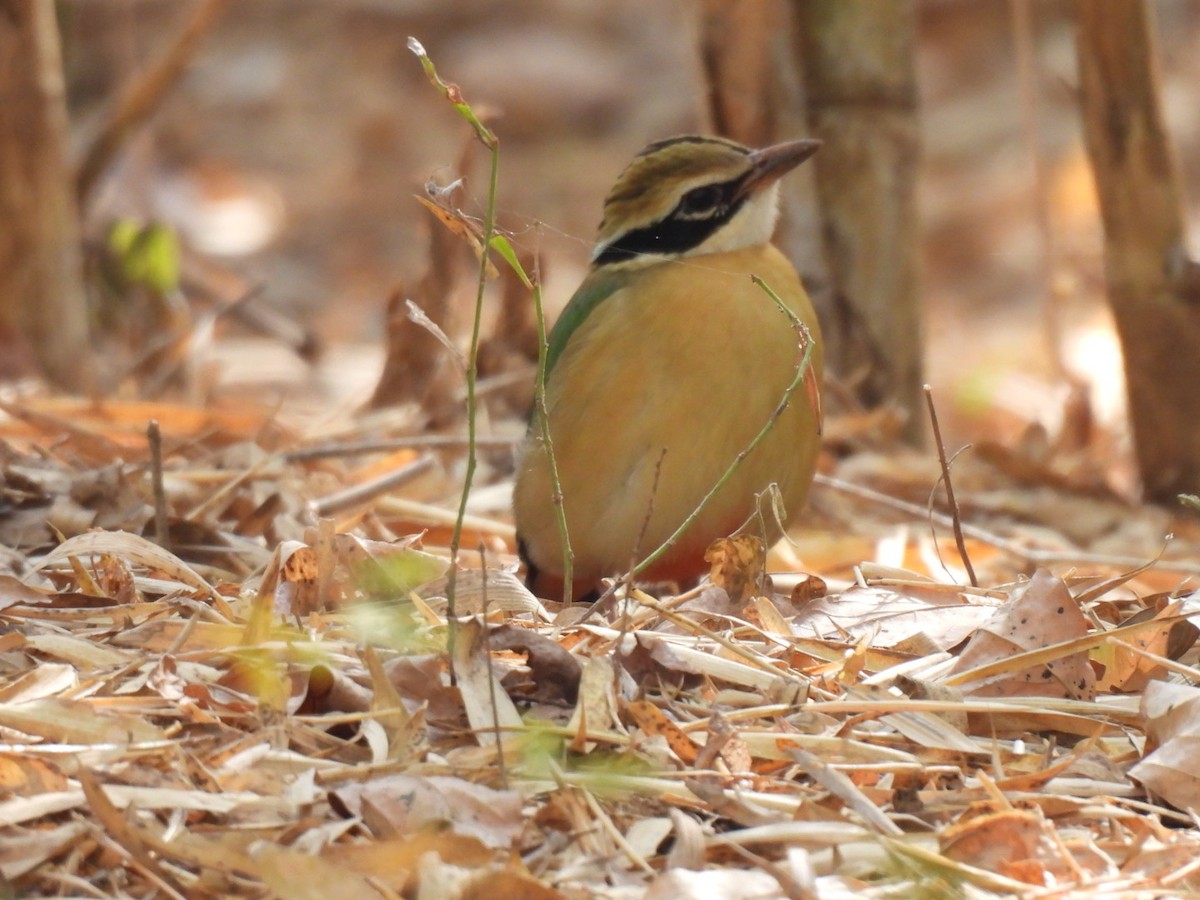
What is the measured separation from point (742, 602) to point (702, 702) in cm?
70

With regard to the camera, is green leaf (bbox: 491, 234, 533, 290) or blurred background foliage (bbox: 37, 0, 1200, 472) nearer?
green leaf (bbox: 491, 234, 533, 290)

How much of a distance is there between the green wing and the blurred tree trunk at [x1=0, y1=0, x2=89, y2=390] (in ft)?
9.82

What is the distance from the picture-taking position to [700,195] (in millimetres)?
4570

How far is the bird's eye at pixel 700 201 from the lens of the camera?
4.56 metres

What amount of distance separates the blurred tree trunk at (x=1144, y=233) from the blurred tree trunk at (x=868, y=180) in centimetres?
74

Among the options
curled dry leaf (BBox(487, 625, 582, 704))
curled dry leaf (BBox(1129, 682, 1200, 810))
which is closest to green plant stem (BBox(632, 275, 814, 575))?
curled dry leaf (BBox(487, 625, 582, 704))

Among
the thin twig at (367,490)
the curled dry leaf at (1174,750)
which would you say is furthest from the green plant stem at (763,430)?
the thin twig at (367,490)

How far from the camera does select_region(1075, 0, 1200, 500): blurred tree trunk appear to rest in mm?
5656

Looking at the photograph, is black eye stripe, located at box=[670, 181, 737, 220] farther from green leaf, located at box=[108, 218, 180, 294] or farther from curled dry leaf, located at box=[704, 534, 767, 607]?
green leaf, located at box=[108, 218, 180, 294]

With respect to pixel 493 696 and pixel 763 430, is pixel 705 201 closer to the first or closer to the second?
pixel 763 430

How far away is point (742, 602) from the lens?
12.0ft

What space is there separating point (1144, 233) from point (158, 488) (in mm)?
3648


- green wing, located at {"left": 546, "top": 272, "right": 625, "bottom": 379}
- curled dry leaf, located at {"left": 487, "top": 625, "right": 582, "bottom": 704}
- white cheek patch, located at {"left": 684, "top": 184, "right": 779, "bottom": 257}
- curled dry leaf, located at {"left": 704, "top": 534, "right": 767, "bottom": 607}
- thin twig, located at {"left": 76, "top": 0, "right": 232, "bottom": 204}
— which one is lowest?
curled dry leaf, located at {"left": 704, "top": 534, "right": 767, "bottom": 607}

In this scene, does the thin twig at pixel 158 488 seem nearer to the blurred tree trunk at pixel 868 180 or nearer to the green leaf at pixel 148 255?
the blurred tree trunk at pixel 868 180
